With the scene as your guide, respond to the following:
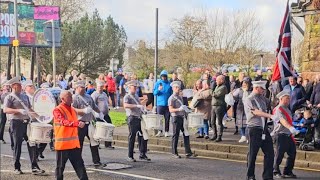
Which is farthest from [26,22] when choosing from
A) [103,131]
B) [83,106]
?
Result: [103,131]

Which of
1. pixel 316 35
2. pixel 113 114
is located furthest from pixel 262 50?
pixel 316 35

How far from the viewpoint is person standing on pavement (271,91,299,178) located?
9830 mm

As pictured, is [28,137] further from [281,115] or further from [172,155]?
[281,115]

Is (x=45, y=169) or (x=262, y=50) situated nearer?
(x=45, y=169)

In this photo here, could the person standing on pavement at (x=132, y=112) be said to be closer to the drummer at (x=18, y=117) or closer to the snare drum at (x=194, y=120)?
the snare drum at (x=194, y=120)

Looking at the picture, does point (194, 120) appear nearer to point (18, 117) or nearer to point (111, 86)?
point (18, 117)

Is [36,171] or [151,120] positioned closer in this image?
[36,171]

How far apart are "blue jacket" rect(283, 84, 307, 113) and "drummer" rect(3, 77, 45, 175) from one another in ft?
21.0

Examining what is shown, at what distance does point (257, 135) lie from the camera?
956cm

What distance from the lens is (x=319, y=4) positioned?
15414 millimetres

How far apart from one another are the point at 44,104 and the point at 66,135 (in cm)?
277

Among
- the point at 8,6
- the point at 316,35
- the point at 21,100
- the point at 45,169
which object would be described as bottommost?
the point at 45,169

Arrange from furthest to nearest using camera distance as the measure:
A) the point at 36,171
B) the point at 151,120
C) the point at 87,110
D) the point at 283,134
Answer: the point at 151,120
the point at 36,171
the point at 87,110
the point at 283,134

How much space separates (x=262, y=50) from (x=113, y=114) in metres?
26.7
